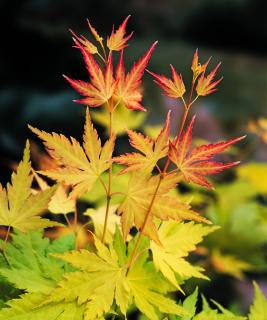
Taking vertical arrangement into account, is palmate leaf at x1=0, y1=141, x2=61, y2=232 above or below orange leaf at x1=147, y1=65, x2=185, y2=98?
below

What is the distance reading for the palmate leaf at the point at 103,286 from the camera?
22.0 inches

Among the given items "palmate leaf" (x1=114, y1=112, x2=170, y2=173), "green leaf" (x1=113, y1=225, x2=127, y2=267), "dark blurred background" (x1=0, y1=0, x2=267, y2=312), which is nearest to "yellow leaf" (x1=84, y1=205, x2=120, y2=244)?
"green leaf" (x1=113, y1=225, x2=127, y2=267)

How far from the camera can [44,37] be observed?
15.1ft

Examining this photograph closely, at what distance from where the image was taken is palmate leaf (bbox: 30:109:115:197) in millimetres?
574

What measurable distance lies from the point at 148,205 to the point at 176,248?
12 centimetres

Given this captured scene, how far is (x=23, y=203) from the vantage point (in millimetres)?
615

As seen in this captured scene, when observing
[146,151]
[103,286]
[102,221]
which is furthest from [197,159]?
[102,221]

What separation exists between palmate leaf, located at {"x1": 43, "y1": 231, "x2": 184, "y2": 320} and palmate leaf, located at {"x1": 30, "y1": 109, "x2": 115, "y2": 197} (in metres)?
0.07

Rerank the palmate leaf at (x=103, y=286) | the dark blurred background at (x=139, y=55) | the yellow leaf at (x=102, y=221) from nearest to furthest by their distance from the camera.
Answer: the palmate leaf at (x=103, y=286) → the yellow leaf at (x=102, y=221) → the dark blurred background at (x=139, y=55)

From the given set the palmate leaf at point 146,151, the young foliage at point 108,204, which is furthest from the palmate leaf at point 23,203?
the palmate leaf at point 146,151

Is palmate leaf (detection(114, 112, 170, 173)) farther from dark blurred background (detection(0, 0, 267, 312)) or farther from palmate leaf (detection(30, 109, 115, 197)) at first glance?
dark blurred background (detection(0, 0, 267, 312))

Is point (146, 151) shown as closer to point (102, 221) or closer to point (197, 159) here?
point (197, 159)

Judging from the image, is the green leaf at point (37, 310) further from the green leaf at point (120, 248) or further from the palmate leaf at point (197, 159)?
the palmate leaf at point (197, 159)

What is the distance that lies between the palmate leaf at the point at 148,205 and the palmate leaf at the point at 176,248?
8cm
